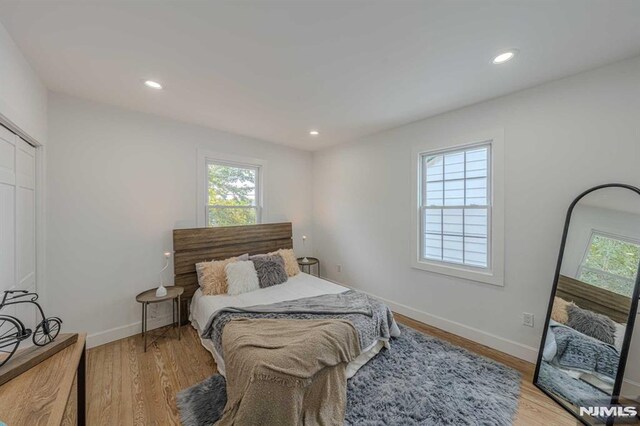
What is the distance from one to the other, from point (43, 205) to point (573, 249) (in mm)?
4693

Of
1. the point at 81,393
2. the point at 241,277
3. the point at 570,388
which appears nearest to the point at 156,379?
the point at 81,393

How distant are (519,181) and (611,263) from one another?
91cm

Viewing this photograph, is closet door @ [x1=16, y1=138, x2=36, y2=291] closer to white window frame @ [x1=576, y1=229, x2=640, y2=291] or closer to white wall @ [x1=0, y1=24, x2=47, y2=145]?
white wall @ [x1=0, y1=24, x2=47, y2=145]

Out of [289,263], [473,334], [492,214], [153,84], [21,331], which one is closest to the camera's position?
[21,331]

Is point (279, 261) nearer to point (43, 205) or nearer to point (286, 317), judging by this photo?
point (286, 317)

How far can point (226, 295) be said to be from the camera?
2.85 meters

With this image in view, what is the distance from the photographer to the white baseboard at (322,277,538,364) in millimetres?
2354

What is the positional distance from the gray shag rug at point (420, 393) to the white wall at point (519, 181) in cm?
49

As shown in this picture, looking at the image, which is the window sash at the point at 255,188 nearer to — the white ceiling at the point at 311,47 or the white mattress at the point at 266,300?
the white ceiling at the point at 311,47

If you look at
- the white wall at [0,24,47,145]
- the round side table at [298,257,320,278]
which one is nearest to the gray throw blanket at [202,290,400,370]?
the round side table at [298,257,320,278]

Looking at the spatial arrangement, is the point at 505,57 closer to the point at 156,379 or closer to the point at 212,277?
the point at 212,277

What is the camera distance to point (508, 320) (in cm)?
247

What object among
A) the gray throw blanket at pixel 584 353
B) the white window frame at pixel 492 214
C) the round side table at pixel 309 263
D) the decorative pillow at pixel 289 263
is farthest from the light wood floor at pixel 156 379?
the round side table at pixel 309 263

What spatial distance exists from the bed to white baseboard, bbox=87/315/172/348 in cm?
26
